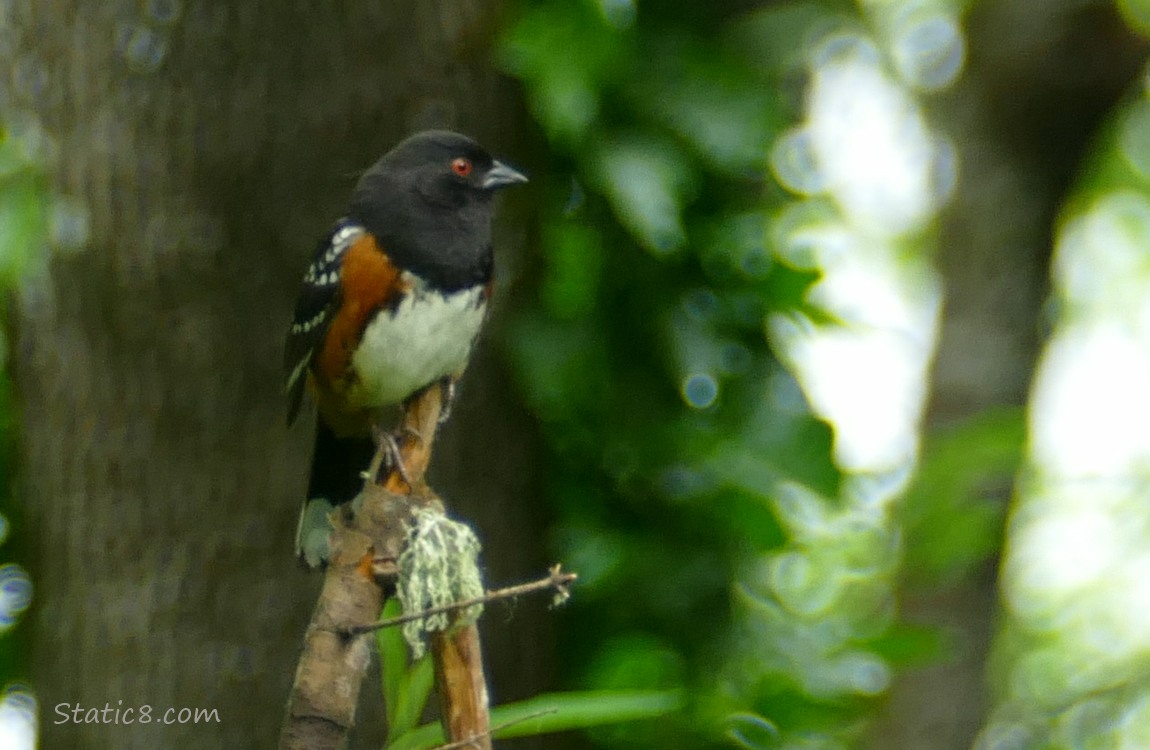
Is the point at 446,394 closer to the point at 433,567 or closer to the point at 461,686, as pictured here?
the point at 433,567

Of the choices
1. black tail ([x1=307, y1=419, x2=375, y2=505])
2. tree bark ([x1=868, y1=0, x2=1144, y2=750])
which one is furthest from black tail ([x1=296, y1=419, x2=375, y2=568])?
tree bark ([x1=868, y1=0, x2=1144, y2=750])

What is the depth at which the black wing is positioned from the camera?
2.46m

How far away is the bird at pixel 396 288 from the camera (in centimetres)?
248

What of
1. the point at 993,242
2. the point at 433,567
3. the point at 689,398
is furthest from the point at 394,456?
the point at 993,242

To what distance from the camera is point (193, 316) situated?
2.53 m

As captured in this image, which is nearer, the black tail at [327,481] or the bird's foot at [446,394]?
the black tail at [327,481]

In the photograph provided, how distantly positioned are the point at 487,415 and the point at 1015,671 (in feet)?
16.4

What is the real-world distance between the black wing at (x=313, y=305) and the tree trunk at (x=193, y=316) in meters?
0.09

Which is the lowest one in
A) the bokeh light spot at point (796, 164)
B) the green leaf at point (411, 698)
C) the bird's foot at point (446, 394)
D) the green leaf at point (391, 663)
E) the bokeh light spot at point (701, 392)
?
the green leaf at point (411, 698)

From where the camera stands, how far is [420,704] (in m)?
1.51

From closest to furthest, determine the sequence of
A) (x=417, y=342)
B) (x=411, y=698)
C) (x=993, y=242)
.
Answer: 1. (x=411, y=698)
2. (x=417, y=342)
3. (x=993, y=242)

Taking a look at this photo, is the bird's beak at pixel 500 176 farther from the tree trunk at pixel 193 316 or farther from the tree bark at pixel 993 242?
the tree bark at pixel 993 242

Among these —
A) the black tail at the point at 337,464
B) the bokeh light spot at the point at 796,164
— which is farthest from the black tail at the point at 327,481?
the bokeh light spot at the point at 796,164

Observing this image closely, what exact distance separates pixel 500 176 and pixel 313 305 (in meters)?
0.43
